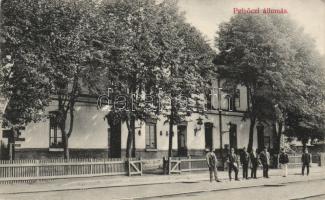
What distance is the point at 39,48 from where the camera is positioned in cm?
2084

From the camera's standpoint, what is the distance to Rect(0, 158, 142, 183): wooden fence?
20.4 meters

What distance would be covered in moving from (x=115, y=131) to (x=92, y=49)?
8.73 meters

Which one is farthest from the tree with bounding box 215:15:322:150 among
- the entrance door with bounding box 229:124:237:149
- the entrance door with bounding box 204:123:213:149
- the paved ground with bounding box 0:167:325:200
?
the paved ground with bounding box 0:167:325:200

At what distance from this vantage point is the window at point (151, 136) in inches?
1243

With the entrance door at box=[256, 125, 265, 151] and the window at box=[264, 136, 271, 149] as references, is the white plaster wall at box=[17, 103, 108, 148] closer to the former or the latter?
the entrance door at box=[256, 125, 265, 151]

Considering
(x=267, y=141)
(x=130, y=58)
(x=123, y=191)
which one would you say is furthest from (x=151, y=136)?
(x=267, y=141)

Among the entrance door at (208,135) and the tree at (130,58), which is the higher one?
the tree at (130,58)

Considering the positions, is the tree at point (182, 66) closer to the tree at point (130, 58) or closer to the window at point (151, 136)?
the tree at point (130, 58)

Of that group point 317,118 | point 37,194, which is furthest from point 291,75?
point 37,194

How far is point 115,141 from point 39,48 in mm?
10349

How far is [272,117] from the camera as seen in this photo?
32.6m

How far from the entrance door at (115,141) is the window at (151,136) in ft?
7.71

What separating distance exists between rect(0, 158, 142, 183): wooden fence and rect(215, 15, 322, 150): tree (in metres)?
10.3

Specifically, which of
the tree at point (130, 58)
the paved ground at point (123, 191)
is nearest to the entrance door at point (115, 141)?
the tree at point (130, 58)
